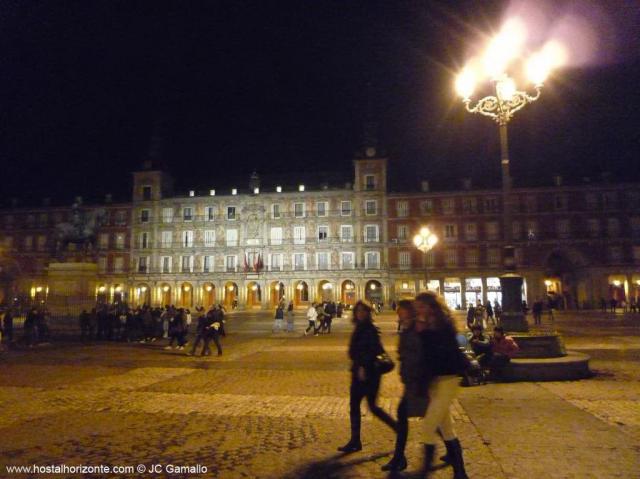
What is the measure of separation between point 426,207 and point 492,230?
7.35 m

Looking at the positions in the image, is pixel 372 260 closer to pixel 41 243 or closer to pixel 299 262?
pixel 299 262

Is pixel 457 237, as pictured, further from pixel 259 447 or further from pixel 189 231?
pixel 259 447

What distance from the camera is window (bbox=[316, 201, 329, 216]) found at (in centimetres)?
5116

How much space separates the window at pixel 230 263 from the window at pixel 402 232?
742 inches

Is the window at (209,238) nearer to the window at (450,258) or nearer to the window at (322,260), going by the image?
the window at (322,260)

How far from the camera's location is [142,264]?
54469mm

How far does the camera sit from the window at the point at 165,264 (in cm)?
5375

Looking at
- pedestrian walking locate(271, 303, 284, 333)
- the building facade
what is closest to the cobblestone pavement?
pedestrian walking locate(271, 303, 284, 333)

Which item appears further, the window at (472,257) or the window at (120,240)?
the window at (120,240)

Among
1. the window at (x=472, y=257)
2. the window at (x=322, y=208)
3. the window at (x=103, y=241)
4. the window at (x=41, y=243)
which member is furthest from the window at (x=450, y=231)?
the window at (x=41, y=243)

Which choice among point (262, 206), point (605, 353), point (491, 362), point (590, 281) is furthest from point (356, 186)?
point (491, 362)

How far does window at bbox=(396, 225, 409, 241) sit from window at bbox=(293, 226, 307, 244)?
10473 millimetres

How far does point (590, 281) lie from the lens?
45.5 meters

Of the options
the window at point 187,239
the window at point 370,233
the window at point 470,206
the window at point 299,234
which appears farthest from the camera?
the window at point 187,239
